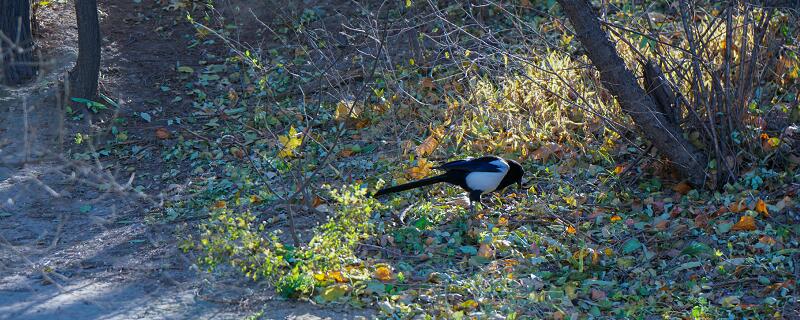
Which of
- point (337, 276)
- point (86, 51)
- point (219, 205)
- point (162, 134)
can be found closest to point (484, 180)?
point (337, 276)

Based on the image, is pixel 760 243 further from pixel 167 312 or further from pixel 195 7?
pixel 195 7

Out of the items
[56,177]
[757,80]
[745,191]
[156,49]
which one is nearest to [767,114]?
[757,80]

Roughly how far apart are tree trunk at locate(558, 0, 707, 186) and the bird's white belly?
3.27 ft

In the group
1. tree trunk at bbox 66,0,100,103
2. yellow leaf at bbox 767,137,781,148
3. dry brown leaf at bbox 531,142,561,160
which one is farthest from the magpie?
tree trunk at bbox 66,0,100,103

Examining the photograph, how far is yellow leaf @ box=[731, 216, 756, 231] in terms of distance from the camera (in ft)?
18.7

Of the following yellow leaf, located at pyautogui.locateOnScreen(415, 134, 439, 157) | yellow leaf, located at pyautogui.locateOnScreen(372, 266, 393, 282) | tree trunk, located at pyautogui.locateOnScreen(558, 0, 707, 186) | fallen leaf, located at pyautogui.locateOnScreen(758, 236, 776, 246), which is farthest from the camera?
yellow leaf, located at pyautogui.locateOnScreen(415, 134, 439, 157)

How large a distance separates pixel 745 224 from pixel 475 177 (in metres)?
1.76

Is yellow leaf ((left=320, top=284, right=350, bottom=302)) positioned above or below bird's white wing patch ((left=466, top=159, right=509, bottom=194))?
below

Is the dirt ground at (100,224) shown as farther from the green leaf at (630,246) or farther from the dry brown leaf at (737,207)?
the dry brown leaf at (737,207)

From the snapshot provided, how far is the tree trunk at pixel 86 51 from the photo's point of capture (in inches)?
332

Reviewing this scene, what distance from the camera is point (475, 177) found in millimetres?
6164

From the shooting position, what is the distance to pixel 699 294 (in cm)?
511

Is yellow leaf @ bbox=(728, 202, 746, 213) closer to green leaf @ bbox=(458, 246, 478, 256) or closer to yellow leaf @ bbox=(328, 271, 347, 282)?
green leaf @ bbox=(458, 246, 478, 256)

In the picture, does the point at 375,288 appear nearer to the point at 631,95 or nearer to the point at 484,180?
the point at 484,180
